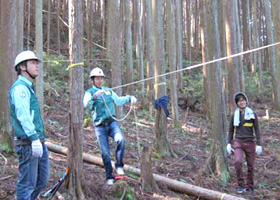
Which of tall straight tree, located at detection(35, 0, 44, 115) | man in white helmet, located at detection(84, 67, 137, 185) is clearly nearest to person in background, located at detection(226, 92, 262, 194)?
man in white helmet, located at detection(84, 67, 137, 185)

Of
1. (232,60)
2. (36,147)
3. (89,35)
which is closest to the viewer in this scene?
(36,147)

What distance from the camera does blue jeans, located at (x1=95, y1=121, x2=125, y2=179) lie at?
5992 millimetres

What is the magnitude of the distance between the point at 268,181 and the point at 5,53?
6.57 m

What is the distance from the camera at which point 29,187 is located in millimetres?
4055

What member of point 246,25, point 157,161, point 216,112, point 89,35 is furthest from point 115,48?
point 246,25

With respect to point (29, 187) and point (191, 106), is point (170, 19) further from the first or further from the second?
point (29, 187)

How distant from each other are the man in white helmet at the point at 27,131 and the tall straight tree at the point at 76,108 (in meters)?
0.76

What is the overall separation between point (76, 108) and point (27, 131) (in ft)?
4.27

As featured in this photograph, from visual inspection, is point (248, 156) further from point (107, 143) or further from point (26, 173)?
point (26, 173)

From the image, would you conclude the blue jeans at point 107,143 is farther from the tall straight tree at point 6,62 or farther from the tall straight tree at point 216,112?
the tall straight tree at point 216,112

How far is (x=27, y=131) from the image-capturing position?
3900 millimetres

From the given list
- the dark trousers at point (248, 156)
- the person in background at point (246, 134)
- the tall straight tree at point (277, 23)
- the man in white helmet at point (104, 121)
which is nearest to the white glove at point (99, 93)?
the man in white helmet at point (104, 121)

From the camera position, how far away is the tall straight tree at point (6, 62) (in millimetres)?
7035

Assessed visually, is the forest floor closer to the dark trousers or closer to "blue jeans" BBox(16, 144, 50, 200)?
the dark trousers
